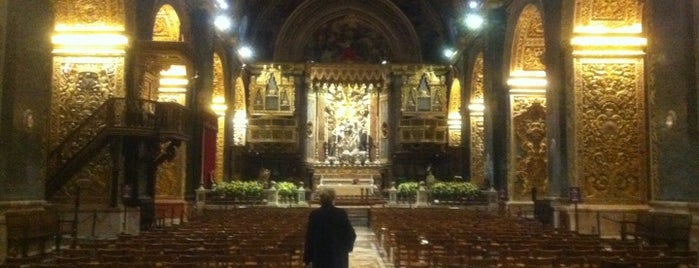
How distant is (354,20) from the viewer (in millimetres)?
40438

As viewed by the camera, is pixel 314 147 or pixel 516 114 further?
pixel 314 147

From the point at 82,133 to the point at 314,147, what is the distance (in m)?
22.7

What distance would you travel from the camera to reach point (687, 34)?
1225 centimetres

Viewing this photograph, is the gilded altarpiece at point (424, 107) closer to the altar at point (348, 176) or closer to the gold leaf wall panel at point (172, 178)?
the altar at point (348, 176)

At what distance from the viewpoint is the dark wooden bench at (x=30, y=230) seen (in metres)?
11.6

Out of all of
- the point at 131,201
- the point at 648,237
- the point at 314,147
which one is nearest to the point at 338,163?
the point at 314,147

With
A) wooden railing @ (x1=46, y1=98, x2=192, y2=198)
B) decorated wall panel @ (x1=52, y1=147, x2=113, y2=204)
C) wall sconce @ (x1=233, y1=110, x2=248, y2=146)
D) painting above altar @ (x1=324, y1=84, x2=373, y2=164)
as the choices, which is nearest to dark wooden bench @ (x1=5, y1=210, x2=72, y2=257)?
wooden railing @ (x1=46, y1=98, x2=192, y2=198)

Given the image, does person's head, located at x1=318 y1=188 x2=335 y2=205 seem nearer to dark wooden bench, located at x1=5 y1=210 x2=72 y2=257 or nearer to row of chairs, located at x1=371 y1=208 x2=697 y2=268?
row of chairs, located at x1=371 y1=208 x2=697 y2=268

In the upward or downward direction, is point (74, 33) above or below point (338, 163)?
above

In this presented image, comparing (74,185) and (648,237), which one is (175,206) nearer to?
(74,185)

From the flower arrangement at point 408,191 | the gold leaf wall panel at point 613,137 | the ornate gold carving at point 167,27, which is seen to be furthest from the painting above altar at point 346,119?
the gold leaf wall panel at point 613,137

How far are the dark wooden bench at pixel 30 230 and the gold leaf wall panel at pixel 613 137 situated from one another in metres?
11.9

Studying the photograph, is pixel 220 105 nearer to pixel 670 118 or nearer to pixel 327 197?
pixel 670 118

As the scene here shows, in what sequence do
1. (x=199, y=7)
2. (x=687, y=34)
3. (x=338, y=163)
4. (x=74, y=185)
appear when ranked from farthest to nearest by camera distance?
(x=338, y=163), (x=199, y=7), (x=74, y=185), (x=687, y=34)
